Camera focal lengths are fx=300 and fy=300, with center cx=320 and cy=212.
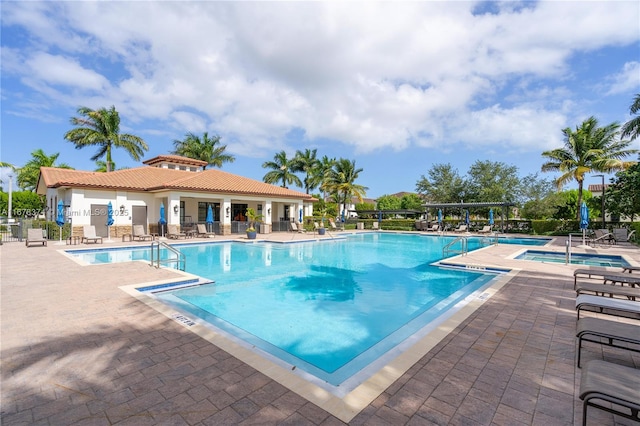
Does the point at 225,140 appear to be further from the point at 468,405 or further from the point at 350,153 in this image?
the point at 468,405

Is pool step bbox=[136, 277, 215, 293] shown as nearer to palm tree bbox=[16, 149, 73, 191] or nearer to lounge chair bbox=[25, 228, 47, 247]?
lounge chair bbox=[25, 228, 47, 247]

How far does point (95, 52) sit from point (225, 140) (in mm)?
25682

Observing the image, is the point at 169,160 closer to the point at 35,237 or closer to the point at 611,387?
the point at 35,237

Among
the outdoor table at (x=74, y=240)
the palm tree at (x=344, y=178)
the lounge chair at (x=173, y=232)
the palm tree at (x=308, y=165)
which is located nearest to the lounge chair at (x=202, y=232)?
the lounge chair at (x=173, y=232)

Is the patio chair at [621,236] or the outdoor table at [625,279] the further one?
the patio chair at [621,236]

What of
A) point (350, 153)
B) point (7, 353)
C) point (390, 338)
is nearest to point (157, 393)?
point (7, 353)

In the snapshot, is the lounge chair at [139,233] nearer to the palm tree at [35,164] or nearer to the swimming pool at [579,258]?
the swimming pool at [579,258]

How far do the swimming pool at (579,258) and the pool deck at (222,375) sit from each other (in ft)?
31.4

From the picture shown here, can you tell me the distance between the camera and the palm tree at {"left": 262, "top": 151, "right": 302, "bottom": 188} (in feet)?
134

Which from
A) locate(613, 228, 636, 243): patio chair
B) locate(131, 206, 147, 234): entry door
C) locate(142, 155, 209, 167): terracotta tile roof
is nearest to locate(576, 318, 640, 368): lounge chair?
locate(613, 228, 636, 243): patio chair

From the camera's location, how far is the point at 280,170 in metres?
40.9

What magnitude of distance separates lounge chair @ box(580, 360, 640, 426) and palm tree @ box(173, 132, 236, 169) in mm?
41808

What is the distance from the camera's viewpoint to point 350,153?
3931cm

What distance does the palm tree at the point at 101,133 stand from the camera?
1128 inches
